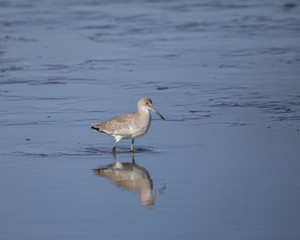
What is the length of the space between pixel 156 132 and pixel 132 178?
8.33 feet

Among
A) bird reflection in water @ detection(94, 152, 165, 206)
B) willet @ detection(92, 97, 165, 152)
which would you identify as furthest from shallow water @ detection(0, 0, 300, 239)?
willet @ detection(92, 97, 165, 152)

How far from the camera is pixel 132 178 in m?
8.62

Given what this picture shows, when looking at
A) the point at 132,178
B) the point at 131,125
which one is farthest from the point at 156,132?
the point at 132,178

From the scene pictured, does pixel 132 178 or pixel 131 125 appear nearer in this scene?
pixel 132 178

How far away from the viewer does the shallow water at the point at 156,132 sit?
22.8ft

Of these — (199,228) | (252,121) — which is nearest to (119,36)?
(252,121)

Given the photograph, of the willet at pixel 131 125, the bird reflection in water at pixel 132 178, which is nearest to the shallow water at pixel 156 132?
the bird reflection in water at pixel 132 178

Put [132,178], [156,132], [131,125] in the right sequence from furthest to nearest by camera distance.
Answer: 1. [156,132]
2. [131,125]
3. [132,178]

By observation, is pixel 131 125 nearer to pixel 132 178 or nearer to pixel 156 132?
pixel 156 132

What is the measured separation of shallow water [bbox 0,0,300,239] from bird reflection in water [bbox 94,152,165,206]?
34 millimetres

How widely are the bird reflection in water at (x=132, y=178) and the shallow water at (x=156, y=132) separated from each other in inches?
1.3

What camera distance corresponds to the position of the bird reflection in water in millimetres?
7748

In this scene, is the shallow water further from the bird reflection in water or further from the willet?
the willet

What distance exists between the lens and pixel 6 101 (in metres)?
13.4
